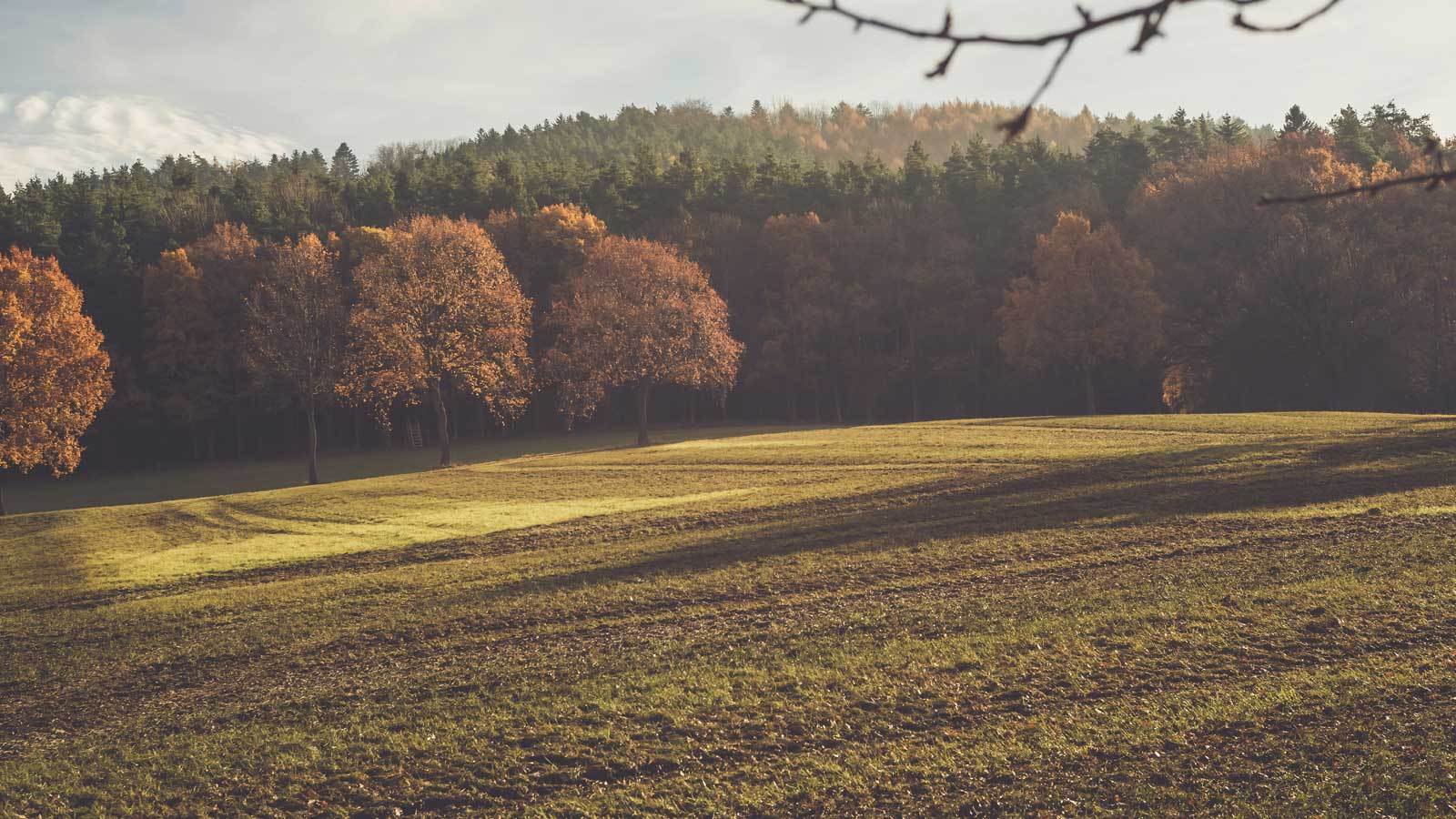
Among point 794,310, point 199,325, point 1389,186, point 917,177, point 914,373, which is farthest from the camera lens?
point 917,177

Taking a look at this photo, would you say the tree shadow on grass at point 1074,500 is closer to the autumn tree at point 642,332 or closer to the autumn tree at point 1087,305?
the autumn tree at point 642,332

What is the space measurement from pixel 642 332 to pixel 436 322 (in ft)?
39.3

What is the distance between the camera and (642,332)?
5794cm

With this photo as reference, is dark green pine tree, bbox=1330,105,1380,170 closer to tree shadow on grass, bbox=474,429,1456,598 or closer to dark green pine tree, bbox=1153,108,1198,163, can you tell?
dark green pine tree, bbox=1153,108,1198,163

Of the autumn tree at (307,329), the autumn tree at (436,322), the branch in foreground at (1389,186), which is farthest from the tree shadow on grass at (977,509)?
the autumn tree at (307,329)

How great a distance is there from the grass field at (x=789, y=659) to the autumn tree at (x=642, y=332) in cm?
2899

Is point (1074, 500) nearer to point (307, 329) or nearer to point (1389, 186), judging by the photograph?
point (1389, 186)

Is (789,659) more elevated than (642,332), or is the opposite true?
(642,332)

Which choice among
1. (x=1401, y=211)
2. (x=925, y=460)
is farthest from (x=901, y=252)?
(x=925, y=460)

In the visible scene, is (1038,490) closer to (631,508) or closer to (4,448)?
(631,508)

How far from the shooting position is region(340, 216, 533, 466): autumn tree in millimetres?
50406

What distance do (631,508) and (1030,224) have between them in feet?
192

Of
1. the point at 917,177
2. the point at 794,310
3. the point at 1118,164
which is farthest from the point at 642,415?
the point at 1118,164

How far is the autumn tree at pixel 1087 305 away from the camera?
64562 mm
